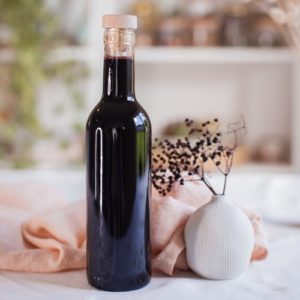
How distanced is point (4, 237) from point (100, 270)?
220 millimetres

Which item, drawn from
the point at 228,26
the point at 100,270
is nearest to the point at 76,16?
the point at 228,26

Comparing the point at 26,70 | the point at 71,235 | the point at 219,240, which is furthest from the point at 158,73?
the point at 219,240

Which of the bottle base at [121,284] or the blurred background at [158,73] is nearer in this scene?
the bottle base at [121,284]

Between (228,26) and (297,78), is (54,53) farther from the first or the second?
(297,78)

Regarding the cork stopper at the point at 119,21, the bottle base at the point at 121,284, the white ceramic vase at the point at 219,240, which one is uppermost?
the cork stopper at the point at 119,21

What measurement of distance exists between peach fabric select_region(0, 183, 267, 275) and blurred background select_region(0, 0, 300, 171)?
67.2 inches

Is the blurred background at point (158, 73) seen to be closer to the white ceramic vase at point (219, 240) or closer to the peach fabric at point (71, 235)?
the peach fabric at point (71, 235)

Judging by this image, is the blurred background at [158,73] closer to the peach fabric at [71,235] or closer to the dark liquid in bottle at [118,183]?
the peach fabric at [71,235]

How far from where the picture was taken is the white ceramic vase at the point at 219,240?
2.40 feet

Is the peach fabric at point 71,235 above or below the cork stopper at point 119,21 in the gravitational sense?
below

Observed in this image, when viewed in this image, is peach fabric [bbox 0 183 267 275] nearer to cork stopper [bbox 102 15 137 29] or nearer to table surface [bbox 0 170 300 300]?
table surface [bbox 0 170 300 300]

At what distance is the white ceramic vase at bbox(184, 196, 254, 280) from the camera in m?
0.73

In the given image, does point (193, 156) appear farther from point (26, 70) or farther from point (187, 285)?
point (26, 70)

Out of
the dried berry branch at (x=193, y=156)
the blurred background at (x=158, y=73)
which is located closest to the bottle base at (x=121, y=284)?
the dried berry branch at (x=193, y=156)
